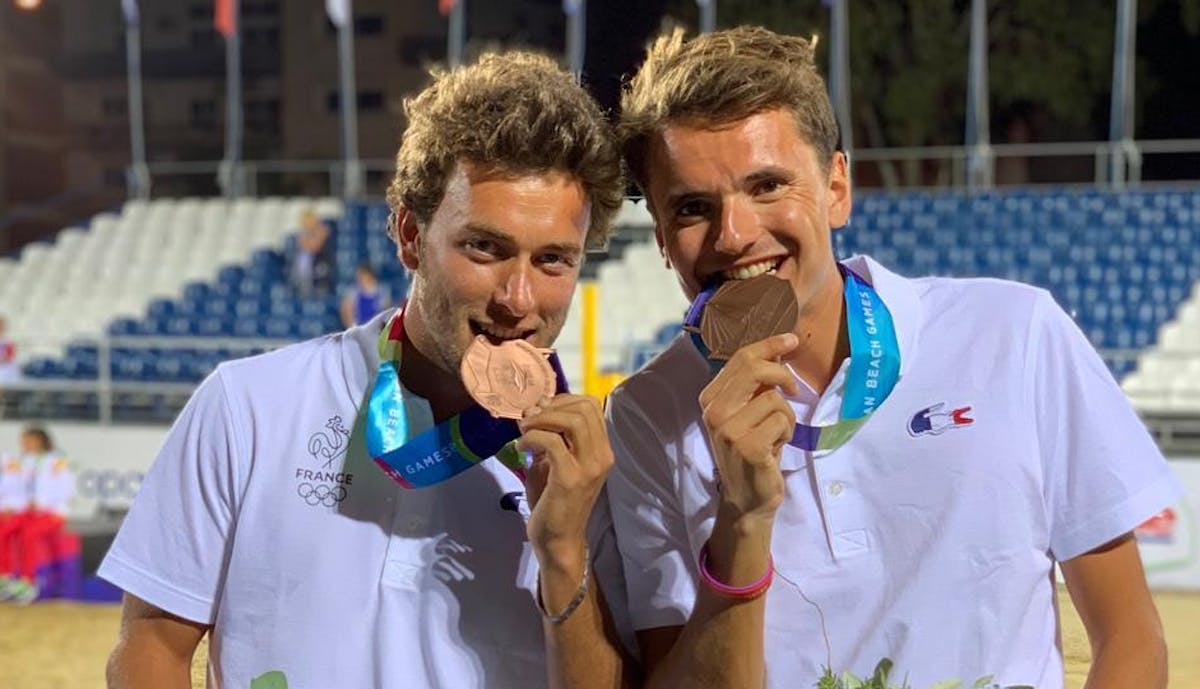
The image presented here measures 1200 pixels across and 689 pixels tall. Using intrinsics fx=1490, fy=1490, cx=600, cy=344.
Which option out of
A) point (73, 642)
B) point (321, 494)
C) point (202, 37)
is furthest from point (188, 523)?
point (202, 37)

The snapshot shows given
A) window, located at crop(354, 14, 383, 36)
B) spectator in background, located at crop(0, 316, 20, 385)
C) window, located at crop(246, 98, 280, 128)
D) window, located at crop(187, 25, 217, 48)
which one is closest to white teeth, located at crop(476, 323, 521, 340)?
spectator in background, located at crop(0, 316, 20, 385)

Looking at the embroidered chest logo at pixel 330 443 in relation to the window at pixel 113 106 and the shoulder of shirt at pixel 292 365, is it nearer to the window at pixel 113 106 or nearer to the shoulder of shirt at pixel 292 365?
the shoulder of shirt at pixel 292 365

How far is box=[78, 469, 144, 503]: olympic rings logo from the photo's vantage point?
11.1 meters

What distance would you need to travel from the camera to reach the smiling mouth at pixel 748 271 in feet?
6.47

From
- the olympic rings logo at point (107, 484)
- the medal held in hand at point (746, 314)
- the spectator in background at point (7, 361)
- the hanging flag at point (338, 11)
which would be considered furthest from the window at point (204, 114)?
the medal held in hand at point (746, 314)

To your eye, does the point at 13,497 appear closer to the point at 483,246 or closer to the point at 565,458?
the point at 483,246

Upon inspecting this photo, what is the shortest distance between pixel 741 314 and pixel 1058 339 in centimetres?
47

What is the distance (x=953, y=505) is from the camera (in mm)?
1978

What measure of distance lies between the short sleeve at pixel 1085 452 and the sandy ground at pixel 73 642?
5920mm

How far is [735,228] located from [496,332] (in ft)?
1.13

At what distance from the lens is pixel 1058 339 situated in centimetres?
203

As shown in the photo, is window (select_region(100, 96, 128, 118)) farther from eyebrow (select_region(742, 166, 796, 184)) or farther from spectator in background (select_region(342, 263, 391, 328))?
eyebrow (select_region(742, 166, 796, 184))

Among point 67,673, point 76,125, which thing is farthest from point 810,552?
point 76,125

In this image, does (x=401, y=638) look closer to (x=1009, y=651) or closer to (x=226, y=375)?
(x=226, y=375)
